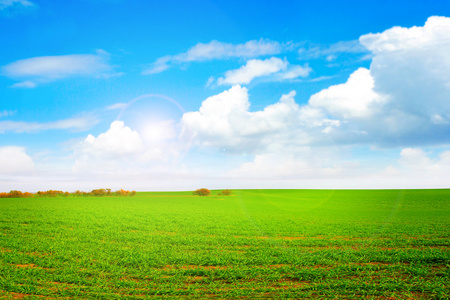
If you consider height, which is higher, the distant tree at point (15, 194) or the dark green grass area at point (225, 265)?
the distant tree at point (15, 194)

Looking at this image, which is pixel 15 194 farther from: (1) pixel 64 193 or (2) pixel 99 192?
(2) pixel 99 192

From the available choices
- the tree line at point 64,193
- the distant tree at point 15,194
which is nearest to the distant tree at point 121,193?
the tree line at point 64,193

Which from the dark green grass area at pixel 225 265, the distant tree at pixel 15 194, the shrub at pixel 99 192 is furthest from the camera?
the shrub at pixel 99 192

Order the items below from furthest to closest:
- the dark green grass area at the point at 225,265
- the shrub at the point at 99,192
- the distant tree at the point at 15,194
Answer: the shrub at the point at 99,192 → the distant tree at the point at 15,194 → the dark green grass area at the point at 225,265

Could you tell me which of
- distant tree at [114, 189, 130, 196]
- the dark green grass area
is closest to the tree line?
distant tree at [114, 189, 130, 196]

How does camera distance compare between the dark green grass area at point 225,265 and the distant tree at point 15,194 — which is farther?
the distant tree at point 15,194

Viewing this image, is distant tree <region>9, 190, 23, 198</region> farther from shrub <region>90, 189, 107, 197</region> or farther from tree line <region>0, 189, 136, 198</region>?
shrub <region>90, 189, 107, 197</region>

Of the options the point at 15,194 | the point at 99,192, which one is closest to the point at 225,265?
the point at 15,194

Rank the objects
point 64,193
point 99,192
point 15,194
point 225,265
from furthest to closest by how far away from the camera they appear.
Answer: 1. point 99,192
2. point 64,193
3. point 15,194
4. point 225,265

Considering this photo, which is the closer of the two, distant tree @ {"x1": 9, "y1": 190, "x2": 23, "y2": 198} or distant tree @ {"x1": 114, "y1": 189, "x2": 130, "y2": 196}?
distant tree @ {"x1": 9, "y1": 190, "x2": 23, "y2": 198}

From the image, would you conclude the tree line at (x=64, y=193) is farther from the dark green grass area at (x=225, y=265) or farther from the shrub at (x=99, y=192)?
the dark green grass area at (x=225, y=265)

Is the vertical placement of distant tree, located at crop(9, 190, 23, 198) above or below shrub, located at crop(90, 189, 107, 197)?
above

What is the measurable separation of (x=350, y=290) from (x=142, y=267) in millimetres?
11247

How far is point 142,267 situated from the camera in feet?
51.8
